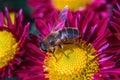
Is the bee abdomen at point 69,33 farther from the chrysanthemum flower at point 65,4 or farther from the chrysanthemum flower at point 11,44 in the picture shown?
the chrysanthemum flower at point 65,4

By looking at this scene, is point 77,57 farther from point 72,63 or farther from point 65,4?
point 65,4

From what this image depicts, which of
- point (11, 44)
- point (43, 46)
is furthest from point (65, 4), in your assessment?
point (43, 46)

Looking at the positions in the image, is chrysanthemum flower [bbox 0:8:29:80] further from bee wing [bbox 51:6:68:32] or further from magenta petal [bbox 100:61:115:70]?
magenta petal [bbox 100:61:115:70]

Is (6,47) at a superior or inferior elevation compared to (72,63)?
superior

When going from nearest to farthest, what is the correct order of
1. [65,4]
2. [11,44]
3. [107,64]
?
[107,64] → [11,44] → [65,4]

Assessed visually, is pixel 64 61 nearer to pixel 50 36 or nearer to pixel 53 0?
pixel 50 36

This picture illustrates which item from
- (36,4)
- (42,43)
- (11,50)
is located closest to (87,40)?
(42,43)

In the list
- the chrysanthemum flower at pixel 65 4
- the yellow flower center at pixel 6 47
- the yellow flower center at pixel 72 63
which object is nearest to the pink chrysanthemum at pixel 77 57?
the yellow flower center at pixel 72 63
